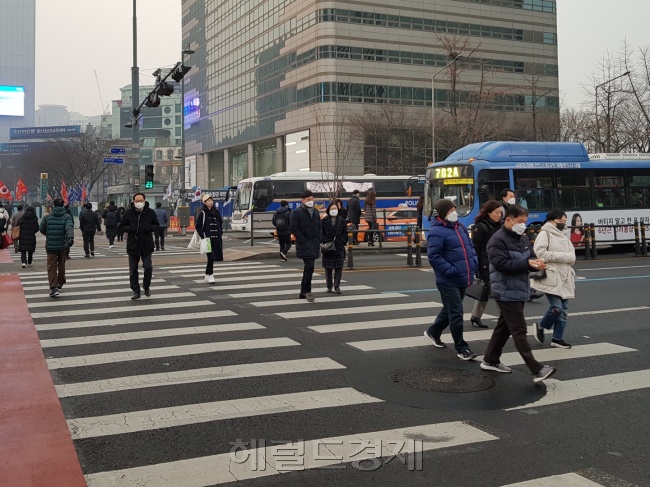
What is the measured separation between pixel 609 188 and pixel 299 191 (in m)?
19.0

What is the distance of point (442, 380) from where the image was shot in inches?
266

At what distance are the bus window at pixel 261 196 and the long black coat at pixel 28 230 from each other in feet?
60.6

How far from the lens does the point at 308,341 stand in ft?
28.6

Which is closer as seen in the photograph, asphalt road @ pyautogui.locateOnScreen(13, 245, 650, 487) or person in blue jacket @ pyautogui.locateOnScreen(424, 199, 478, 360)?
asphalt road @ pyautogui.locateOnScreen(13, 245, 650, 487)

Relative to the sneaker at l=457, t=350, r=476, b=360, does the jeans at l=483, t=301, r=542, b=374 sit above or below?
above

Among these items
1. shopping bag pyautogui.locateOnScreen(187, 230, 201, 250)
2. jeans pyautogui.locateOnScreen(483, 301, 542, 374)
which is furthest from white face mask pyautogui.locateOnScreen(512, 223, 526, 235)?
shopping bag pyautogui.locateOnScreen(187, 230, 201, 250)

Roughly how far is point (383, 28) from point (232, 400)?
63123mm

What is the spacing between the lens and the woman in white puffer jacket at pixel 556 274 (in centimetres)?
826

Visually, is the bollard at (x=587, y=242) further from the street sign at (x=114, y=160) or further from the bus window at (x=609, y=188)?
the street sign at (x=114, y=160)

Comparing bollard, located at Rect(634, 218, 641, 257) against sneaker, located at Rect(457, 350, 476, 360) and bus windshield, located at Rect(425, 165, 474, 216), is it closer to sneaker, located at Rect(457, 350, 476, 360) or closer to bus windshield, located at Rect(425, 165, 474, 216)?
bus windshield, located at Rect(425, 165, 474, 216)

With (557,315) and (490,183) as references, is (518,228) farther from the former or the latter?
(490,183)

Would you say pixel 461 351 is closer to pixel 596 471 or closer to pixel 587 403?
pixel 587 403

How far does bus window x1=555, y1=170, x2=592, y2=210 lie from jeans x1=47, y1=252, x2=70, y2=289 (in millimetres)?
15713

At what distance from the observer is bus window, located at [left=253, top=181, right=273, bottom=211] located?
119 feet
